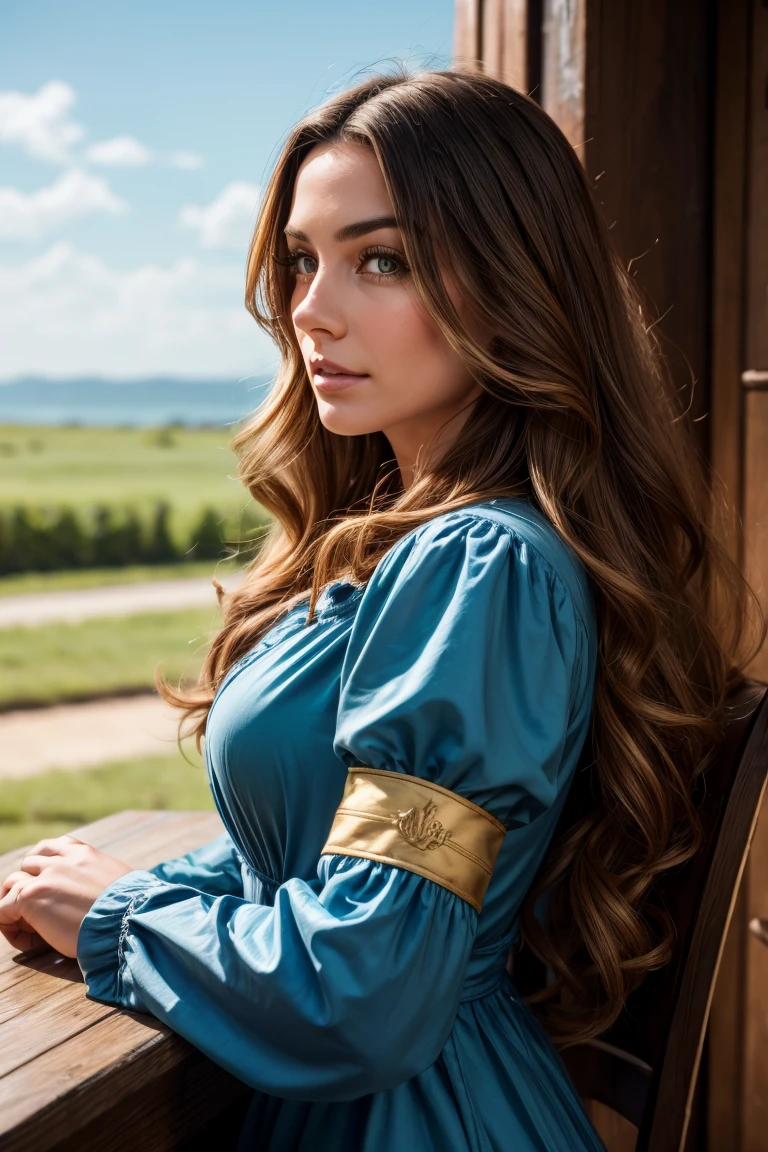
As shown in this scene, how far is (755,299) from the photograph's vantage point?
1.69 m

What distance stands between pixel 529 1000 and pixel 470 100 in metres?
1.19

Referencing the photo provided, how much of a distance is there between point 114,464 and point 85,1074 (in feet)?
81.8

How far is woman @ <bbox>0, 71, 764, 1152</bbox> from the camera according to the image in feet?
3.34

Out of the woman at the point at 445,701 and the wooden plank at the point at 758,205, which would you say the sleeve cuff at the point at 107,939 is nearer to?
the woman at the point at 445,701

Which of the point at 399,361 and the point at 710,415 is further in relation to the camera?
the point at 710,415

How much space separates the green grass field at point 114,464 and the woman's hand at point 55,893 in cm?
1901

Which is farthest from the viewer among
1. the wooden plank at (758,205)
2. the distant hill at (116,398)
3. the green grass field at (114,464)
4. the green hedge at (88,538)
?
the distant hill at (116,398)

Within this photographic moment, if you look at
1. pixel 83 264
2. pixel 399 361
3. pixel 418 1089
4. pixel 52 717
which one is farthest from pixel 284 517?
pixel 83 264

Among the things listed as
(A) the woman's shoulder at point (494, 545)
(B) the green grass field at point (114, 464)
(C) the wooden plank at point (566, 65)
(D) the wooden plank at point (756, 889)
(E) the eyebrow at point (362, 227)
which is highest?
(C) the wooden plank at point (566, 65)

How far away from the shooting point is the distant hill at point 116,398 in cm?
3928

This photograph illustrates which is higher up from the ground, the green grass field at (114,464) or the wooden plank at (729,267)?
the wooden plank at (729,267)

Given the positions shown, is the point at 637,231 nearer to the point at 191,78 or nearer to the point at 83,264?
the point at 191,78

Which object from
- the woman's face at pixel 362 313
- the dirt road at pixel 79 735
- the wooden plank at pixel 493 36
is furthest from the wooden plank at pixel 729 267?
the dirt road at pixel 79 735

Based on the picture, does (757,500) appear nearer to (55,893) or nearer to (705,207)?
(705,207)
